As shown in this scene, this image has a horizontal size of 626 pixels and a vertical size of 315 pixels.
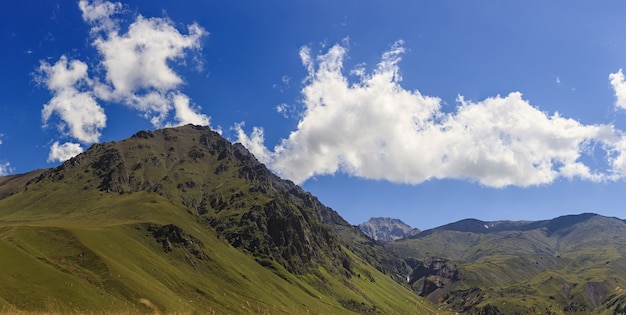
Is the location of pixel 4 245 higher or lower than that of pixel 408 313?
higher

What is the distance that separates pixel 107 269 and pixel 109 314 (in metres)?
208

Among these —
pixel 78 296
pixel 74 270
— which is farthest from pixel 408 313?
pixel 74 270

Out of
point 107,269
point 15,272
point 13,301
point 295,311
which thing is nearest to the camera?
point 295,311

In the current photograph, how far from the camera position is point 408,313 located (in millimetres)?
14406

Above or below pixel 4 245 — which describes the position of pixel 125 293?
below

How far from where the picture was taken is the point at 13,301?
420ft

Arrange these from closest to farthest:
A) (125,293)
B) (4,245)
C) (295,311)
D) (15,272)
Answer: (295,311) < (15,272) < (4,245) < (125,293)

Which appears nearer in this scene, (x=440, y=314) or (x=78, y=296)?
(x=440, y=314)

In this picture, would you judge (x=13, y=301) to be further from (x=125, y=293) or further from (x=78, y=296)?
(x=125, y=293)

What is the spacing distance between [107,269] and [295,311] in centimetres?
20832

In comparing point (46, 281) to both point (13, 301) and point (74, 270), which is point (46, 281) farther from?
point (74, 270)

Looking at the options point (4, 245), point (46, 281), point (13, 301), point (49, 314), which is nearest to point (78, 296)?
point (46, 281)

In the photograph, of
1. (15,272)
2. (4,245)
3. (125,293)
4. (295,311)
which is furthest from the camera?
(125,293)

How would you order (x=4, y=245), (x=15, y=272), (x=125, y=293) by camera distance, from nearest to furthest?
(x=15, y=272) < (x=4, y=245) < (x=125, y=293)
